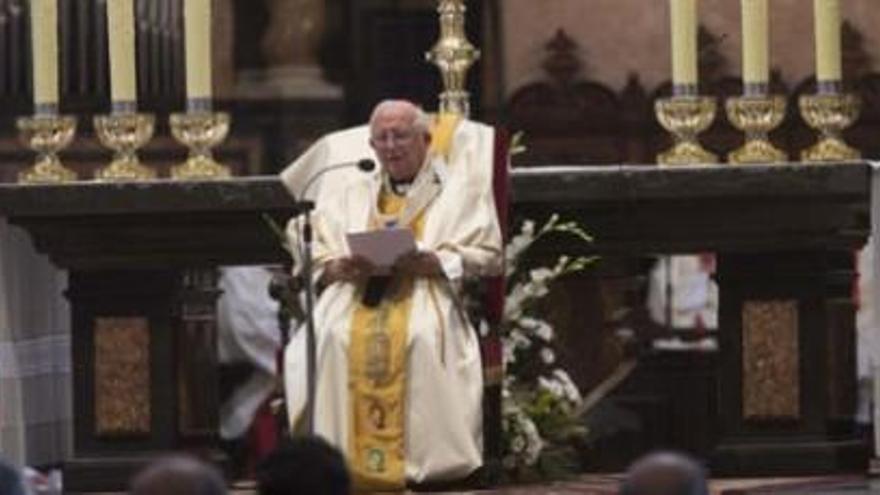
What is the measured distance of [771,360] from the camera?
14555 mm

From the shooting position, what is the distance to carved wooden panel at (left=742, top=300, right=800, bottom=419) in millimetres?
14523

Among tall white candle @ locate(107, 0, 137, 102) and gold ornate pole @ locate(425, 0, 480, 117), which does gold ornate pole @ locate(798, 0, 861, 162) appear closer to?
gold ornate pole @ locate(425, 0, 480, 117)

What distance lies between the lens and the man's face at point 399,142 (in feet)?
44.2

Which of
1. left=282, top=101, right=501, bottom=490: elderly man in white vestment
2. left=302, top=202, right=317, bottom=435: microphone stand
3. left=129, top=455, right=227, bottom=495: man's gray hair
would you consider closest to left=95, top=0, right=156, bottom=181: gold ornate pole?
left=282, top=101, right=501, bottom=490: elderly man in white vestment

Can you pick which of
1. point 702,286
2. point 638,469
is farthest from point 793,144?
point 638,469

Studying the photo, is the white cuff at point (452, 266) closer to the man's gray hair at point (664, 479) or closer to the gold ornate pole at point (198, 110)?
the gold ornate pole at point (198, 110)

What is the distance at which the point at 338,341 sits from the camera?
13.5 meters

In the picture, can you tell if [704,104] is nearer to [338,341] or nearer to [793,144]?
[338,341]

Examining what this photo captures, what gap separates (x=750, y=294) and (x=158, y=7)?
3.91 m

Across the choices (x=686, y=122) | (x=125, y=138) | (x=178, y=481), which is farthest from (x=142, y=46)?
(x=178, y=481)

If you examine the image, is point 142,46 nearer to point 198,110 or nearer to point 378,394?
point 198,110

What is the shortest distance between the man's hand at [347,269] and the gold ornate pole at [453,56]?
4.20 feet

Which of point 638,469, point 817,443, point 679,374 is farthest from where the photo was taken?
point 679,374

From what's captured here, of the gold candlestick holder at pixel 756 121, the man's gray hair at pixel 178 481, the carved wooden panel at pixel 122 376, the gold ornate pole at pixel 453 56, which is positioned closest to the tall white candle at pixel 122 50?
the carved wooden panel at pixel 122 376
